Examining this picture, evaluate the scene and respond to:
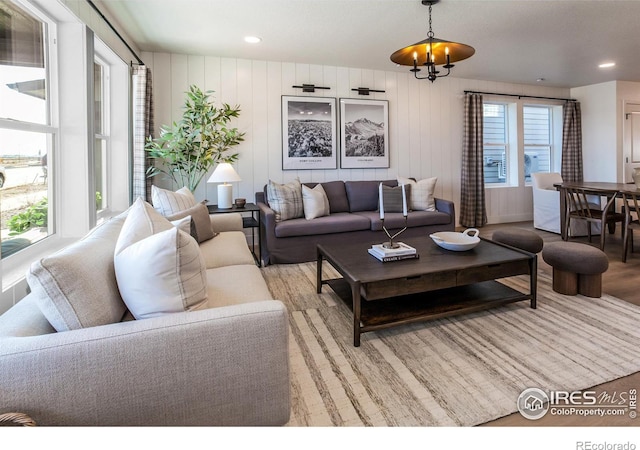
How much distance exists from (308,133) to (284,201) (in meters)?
1.30

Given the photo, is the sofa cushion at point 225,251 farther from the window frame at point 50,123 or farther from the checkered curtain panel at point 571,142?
the checkered curtain panel at point 571,142

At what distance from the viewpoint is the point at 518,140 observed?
19.7ft

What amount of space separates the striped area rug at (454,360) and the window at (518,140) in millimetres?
3877

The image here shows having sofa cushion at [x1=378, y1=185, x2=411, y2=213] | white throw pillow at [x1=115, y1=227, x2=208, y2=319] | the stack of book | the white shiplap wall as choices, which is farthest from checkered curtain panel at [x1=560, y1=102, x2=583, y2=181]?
white throw pillow at [x1=115, y1=227, x2=208, y2=319]

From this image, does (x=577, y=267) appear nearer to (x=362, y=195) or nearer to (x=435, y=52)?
(x=435, y=52)

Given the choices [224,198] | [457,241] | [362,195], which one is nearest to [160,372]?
[457,241]

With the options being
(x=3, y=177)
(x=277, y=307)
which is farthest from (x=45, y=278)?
(x=3, y=177)

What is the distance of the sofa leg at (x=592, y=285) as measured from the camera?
2693mm

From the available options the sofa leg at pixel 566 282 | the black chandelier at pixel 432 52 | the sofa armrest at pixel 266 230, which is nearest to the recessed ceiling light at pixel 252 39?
the black chandelier at pixel 432 52

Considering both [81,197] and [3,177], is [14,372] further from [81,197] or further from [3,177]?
[81,197]

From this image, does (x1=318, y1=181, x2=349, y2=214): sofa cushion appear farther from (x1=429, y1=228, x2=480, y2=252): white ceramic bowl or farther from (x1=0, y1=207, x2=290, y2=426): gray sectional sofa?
(x1=0, y1=207, x2=290, y2=426): gray sectional sofa

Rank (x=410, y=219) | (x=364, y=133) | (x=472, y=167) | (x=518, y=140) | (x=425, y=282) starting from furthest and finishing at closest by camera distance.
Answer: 1. (x=518, y=140)
2. (x=472, y=167)
3. (x=364, y=133)
4. (x=410, y=219)
5. (x=425, y=282)

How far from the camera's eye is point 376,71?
508cm

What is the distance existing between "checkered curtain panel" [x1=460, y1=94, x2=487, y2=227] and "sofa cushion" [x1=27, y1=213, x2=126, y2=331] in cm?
534
